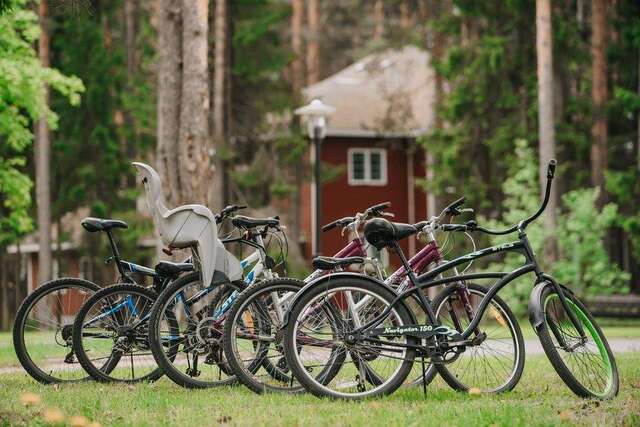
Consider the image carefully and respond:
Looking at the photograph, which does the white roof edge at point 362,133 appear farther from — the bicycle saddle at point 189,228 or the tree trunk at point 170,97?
the bicycle saddle at point 189,228

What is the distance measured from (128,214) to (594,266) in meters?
14.4

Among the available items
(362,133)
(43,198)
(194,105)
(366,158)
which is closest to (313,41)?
(362,133)

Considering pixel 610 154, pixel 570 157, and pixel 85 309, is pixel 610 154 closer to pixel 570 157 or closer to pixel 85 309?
pixel 570 157

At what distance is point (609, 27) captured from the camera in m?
32.6

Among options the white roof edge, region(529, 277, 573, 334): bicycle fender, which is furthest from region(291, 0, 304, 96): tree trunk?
region(529, 277, 573, 334): bicycle fender

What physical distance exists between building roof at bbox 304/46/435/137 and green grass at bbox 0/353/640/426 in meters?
31.2

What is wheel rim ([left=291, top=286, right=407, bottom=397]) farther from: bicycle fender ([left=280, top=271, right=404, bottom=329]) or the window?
the window

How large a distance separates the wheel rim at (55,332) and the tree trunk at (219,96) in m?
24.3

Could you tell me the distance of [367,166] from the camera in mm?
44906

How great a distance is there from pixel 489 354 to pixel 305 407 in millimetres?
1717

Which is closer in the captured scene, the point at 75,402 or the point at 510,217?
the point at 75,402

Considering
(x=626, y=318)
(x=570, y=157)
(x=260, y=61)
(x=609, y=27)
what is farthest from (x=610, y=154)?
(x=260, y=61)

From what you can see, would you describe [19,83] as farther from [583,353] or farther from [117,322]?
[583,353]

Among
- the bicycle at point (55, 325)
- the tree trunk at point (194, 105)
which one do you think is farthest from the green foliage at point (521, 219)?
the bicycle at point (55, 325)
